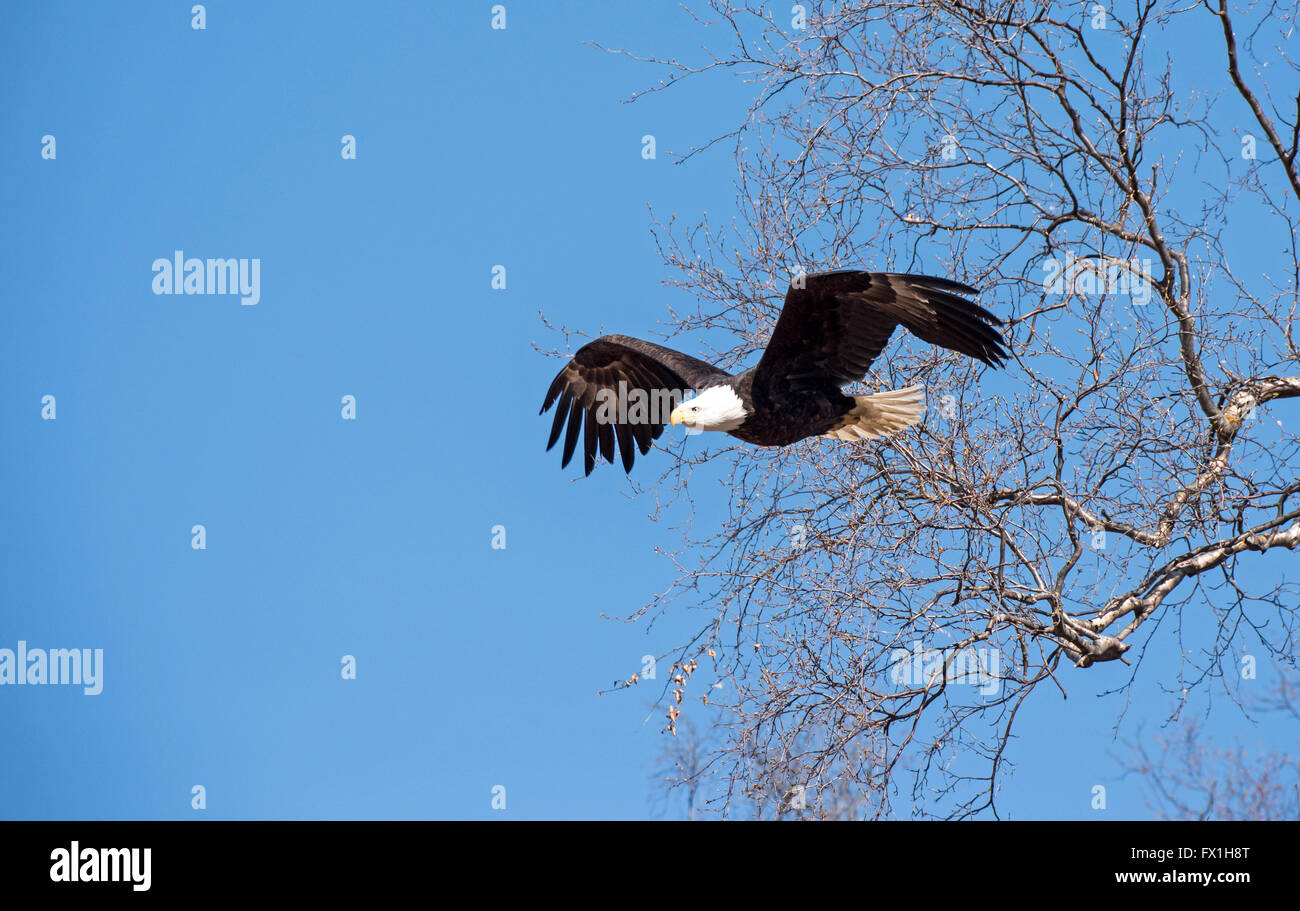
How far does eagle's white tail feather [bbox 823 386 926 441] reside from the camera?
265 inches

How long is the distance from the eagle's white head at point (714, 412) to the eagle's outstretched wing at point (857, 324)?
184 millimetres

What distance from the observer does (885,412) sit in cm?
679

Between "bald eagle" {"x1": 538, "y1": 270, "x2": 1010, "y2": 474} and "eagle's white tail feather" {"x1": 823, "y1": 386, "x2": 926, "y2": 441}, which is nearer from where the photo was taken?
"bald eagle" {"x1": 538, "y1": 270, "x2": 1010, "y2": 474}

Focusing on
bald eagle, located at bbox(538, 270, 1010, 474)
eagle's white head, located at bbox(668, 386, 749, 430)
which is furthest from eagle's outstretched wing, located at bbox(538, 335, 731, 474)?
eagle's white head, located at bbox(668, 386, 749, 430)

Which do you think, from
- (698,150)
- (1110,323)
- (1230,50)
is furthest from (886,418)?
(1230,50)

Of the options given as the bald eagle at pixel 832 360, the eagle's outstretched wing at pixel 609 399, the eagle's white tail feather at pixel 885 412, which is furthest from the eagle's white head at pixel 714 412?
the eagle's outstretched wing at pixel 609 399

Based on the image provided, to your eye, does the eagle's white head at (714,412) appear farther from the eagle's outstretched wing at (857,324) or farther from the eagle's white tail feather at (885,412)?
the eagle's white tail feather at (885,412)

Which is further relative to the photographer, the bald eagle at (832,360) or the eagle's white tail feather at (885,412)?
the eagle's white tail feather at (885,412)

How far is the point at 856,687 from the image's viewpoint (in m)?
5.95

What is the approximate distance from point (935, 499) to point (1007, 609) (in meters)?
0.59

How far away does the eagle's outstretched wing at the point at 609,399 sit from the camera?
8.44 meters

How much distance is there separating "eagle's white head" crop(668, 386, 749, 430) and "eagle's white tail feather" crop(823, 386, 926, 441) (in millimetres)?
571

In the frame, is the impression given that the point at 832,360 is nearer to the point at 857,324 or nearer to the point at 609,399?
the point at 857,324

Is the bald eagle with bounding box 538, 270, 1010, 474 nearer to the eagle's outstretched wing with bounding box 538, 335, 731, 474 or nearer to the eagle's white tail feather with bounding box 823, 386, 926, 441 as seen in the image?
the eagle's white tail feather with bounding box 823, 386, 926, 441
